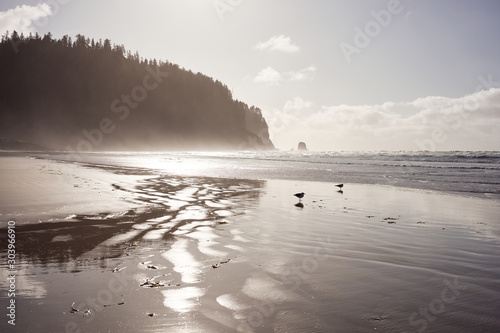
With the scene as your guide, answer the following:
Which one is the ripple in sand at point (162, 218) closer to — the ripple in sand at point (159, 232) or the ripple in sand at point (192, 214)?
the ripple in sand at point (192, 214)

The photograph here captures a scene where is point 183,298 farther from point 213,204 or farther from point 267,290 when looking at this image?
point 213,204

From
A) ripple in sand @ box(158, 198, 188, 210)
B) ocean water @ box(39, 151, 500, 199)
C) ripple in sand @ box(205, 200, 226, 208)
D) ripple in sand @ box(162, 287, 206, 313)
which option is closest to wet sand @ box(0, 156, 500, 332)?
ripple in sand @ box(162, 287, 206, 313)

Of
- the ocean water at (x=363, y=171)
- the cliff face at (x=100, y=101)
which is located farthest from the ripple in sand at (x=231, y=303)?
the cliff face at (x=100, y=101)

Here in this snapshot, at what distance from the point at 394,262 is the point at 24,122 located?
157 m

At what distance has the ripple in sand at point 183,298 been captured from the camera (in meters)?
3.77

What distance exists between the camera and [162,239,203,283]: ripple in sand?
4.75 m

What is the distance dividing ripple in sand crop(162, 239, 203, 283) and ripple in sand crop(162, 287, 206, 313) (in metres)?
0.35

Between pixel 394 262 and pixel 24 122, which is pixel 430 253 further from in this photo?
pixel 24 122

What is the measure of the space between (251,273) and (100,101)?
168 m

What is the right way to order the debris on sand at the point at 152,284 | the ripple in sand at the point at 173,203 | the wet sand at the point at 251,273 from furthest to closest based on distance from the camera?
the ripple in sand at the point at 173,203 < the debris on sand at the point at 152,284 < the wet sand at the point at 251,273

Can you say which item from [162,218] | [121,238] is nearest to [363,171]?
[162,218]

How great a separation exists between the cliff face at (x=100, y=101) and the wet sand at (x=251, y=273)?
123 meters

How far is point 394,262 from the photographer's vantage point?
576 cm

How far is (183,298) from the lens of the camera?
400 centimetres
